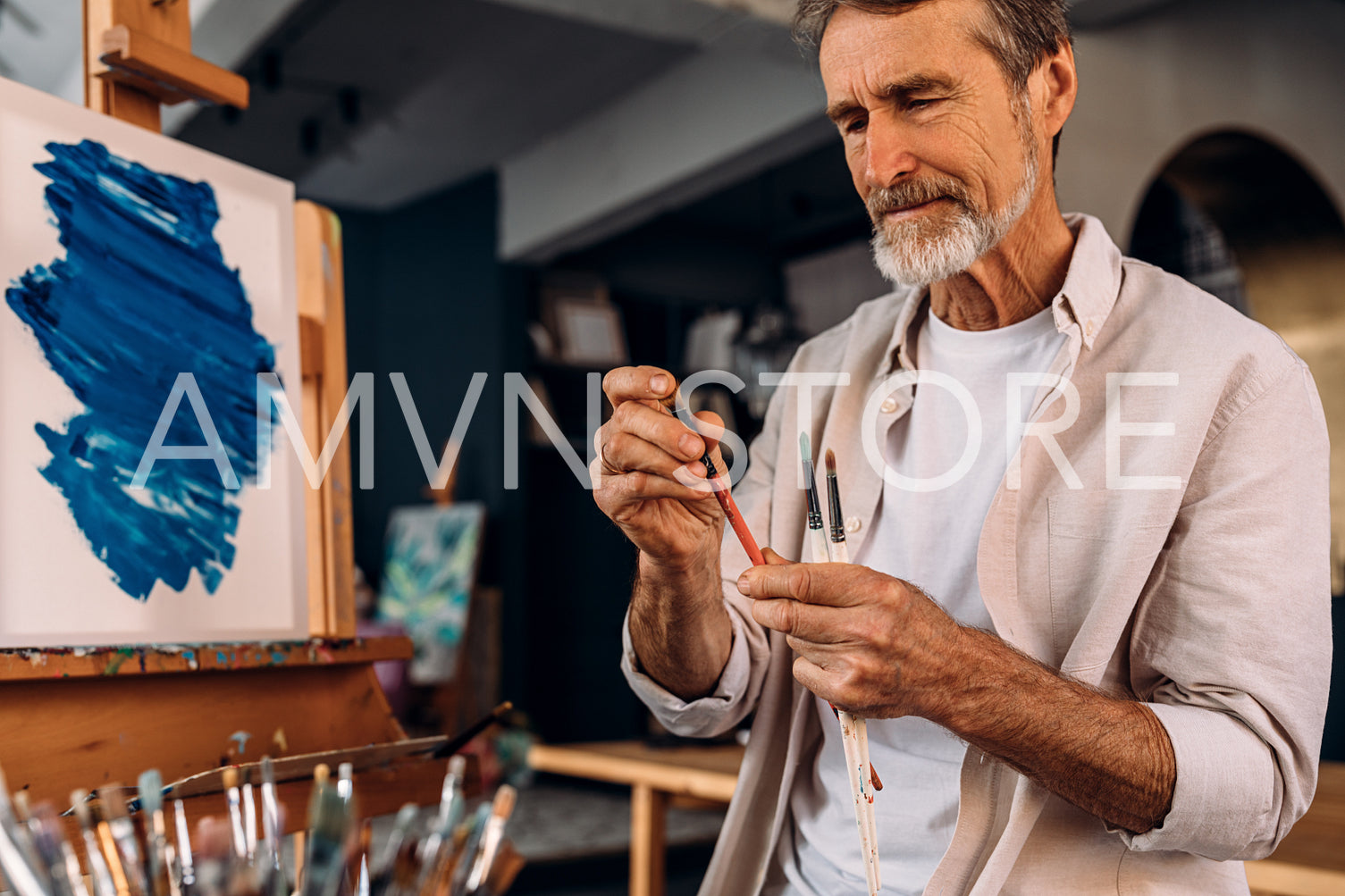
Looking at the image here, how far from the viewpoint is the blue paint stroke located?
105cm

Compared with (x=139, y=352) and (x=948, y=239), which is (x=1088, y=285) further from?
(x=139, y=352)

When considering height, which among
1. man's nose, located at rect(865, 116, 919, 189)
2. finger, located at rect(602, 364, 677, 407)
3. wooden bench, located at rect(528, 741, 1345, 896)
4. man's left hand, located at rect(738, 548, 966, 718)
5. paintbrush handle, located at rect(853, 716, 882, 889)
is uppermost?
man's nose, located at rect(865, 116, 919, 189)

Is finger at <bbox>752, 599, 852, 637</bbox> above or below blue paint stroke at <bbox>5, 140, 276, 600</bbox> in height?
below

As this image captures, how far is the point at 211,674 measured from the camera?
3.54 feet

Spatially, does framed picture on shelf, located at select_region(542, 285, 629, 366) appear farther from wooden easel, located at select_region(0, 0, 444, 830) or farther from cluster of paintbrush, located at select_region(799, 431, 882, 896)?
cluster of paintbrush, located at select_region(799, 431, 882, 896)

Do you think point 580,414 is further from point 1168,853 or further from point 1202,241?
point 1168,853

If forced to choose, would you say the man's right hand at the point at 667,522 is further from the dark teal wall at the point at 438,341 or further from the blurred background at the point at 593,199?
the dark teal wall at the point at 438,341

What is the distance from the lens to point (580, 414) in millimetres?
5516

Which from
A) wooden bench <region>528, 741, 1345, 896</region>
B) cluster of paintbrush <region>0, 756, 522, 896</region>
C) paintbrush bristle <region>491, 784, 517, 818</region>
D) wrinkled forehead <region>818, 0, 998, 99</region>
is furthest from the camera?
wooden bench <region>528, 741, 1345, 896</region>

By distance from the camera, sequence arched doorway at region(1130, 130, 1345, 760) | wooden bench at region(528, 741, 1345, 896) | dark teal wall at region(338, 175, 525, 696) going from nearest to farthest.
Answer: wooden bench at region(528, 741, 1345, 896)
arched doorway at region(1130, 130, 1345, 760)
dark teal wall at region(338, 175, 525, 696)

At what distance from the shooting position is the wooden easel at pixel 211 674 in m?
0.93

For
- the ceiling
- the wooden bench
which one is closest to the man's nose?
the wooden bench

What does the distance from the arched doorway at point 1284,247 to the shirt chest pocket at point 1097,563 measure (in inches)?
105

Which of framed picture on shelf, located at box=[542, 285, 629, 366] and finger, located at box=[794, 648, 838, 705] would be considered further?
framed picture on shelf, located at box=[542, 285, 629, 366]
